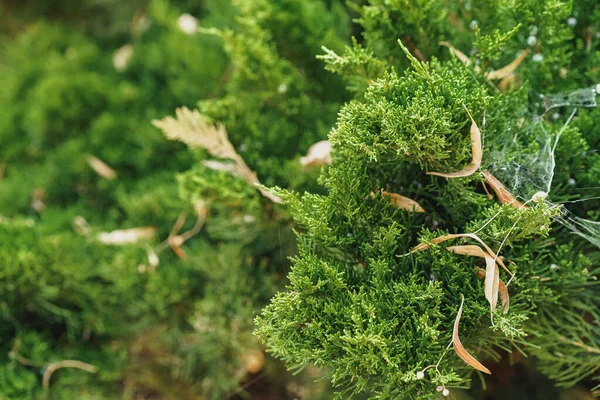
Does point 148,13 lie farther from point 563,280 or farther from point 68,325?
point 563,280

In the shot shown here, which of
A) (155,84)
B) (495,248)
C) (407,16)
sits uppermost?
(407,16)

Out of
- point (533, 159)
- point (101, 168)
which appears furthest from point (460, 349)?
point (101, 168)

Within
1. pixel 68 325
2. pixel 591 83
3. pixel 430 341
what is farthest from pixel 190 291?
pixel 591 83

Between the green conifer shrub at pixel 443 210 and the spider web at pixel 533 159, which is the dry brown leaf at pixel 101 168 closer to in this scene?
the green conifer shrub at pixel 443 210

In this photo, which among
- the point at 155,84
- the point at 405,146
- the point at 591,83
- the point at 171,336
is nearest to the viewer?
the point at 405,146

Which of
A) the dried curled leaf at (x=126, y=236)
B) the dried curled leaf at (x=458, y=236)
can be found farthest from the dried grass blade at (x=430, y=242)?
the dried curled leaf at (x=126, y=236)
